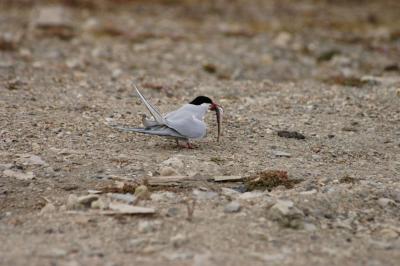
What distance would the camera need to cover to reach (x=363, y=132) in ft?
29.7

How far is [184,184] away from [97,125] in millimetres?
2195

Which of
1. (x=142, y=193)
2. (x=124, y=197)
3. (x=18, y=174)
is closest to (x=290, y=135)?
(x=142, y=193)

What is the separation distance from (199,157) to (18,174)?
5.37 ft

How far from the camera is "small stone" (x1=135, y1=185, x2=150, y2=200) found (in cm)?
639

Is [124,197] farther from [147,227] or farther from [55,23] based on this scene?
[55,23]

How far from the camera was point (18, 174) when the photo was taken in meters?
6.95

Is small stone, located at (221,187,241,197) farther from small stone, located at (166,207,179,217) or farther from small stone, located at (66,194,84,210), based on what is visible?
small stone, located at (66,194,84,210)

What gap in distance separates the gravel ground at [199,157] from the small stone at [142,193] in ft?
0.12

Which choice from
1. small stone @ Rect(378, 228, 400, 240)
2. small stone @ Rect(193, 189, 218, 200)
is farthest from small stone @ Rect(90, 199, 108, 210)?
small stone @ Rect(378, 228, 400, 240)

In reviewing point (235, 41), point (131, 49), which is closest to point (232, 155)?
point (131, 49)

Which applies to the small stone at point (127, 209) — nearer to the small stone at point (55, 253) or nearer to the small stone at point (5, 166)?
the small stone at point (55, 253)

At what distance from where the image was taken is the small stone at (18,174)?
6.89 m

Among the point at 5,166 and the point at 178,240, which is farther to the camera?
the point at 5,166

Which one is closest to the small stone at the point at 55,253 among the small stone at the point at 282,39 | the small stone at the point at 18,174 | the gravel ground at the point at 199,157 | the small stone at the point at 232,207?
the gravel ground at the point at 199,157
